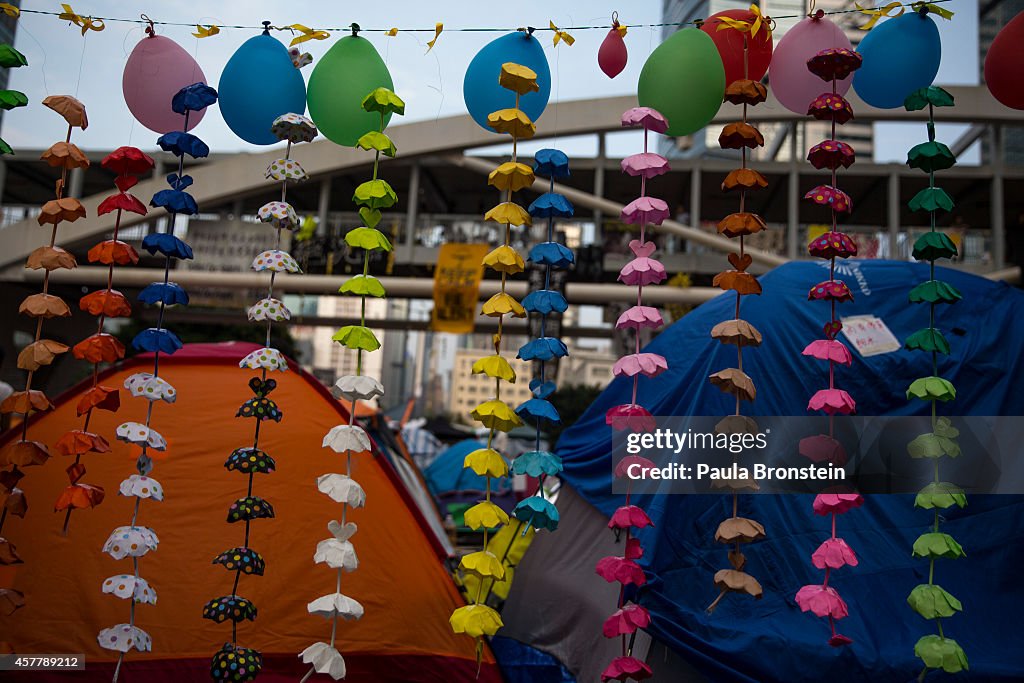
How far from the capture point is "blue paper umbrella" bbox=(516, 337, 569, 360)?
2.85 m

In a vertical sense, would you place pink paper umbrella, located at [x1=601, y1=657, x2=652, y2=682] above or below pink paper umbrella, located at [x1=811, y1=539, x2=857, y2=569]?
below

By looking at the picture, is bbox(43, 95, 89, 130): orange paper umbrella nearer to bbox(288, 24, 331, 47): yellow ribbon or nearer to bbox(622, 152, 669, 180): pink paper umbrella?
bbox(288, 24, 331, 47): yellow ribbon

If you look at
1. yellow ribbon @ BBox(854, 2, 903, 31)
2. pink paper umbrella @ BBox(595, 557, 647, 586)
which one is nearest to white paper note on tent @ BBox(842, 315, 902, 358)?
yellow ribbon @ BBox(854, 2, 903, 31)

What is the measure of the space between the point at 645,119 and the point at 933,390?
5.09 ft

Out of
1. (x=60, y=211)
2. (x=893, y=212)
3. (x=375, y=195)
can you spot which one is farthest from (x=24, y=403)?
(x=893, y=212)

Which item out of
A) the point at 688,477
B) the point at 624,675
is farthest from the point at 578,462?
the point at 624,675

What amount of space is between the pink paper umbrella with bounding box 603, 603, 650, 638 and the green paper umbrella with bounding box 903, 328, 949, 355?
1486mm

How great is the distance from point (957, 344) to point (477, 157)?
15367mm

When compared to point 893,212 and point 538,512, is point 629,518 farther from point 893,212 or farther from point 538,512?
point 893,212

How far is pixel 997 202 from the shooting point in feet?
58.1

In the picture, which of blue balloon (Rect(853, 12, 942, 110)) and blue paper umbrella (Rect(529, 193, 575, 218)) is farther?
blue balloon (Rect(853, 12, 942, 110))

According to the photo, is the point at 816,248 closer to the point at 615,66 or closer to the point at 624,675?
the point at 615,66

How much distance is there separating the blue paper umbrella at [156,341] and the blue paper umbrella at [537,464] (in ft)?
4.76

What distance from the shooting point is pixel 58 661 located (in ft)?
10.3
